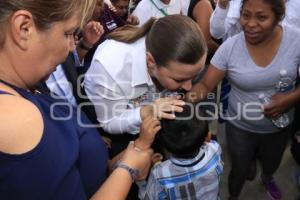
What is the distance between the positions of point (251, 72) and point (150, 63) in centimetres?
71

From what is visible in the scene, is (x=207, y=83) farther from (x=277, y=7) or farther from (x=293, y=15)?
(x=293, y=15)

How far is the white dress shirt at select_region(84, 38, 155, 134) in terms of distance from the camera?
152 centimetres

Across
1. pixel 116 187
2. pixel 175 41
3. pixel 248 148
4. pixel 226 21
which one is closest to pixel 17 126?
pixel 116 187

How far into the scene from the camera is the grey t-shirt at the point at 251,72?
6.19ft

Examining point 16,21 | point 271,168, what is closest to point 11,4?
point 16,21

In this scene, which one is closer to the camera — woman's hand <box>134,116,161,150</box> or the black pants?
woman's hand <box>134,116,161,150</box>

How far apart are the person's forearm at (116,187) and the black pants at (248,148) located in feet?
4.36

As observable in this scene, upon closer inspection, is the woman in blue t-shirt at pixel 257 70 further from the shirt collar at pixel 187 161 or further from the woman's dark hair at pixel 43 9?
the woman's dark hair at pixel 43 9

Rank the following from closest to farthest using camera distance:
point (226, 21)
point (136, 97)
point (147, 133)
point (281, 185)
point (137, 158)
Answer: point (137, 158), point (147, 133), point (136, 97), point (226, 21), point (281, 185)

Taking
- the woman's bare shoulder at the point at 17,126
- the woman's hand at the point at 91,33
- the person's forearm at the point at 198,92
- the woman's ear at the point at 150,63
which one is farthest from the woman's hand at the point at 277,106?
the woman's bare shoulder at the point at 17,126

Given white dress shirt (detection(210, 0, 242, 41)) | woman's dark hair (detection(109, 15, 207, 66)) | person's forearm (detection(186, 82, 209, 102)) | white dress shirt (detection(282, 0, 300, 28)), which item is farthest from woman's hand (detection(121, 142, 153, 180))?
white dress shirt (detection(282, 0, 300, 28))

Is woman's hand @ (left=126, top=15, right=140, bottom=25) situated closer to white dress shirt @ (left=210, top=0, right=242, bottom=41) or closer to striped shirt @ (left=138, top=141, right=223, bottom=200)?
white dress shirt @ (left=210, top=0, right=242, bottom=41)

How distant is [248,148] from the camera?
2240 millimetres

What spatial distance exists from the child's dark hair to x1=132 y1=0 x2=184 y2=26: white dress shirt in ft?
4.45
